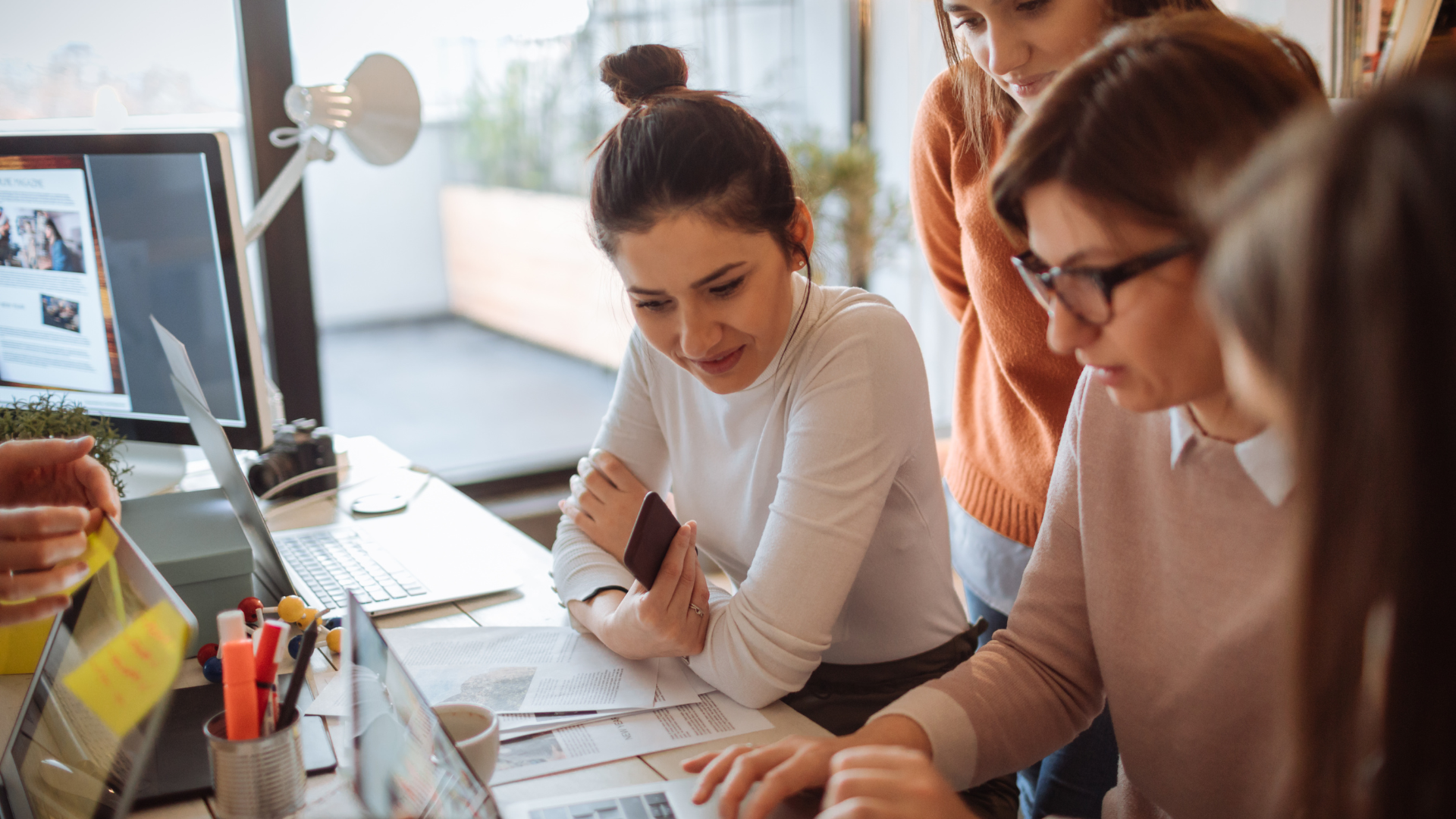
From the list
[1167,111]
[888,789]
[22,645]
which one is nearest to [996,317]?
[1167,111]

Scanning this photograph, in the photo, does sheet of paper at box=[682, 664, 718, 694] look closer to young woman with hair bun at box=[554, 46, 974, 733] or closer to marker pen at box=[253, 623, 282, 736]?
young woman with hair bun at box=[554, 46, 974, 733]

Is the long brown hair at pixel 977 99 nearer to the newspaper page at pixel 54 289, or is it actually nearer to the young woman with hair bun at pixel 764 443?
the young woman with hair bun at pixel 764 443

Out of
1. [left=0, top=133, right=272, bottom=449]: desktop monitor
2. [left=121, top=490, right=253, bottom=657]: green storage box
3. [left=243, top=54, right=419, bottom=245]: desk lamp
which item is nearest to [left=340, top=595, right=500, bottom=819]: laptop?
[left=121, top=490, right=253, bottom=657]: green storage box

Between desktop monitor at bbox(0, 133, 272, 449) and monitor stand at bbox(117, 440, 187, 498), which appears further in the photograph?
monitor stand at bbox(117, 440, 187, 498)

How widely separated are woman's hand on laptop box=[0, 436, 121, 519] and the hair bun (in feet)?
2.31

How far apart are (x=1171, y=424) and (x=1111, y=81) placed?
320 mm

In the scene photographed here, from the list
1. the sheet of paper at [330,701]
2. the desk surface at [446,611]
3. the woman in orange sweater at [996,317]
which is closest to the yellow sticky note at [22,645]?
the desk surface at [446,611]

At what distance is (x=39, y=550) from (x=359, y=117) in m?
1.11

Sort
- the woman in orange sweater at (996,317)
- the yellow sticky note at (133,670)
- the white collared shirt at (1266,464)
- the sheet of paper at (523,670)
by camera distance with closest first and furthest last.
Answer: the yellow sticky note at (133,670), the white collared shirt at (1266,464), the sheet of paper at (523,670), the woman in orange sweater at (996,317)

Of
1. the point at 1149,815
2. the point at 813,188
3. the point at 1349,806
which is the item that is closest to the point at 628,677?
the point at 1149,815

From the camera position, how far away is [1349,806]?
509mm

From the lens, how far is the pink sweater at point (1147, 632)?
2.77 feet

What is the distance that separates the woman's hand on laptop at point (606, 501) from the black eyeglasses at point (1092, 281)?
2.23 ft

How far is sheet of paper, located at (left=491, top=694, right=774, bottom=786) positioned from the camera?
2.99ft
